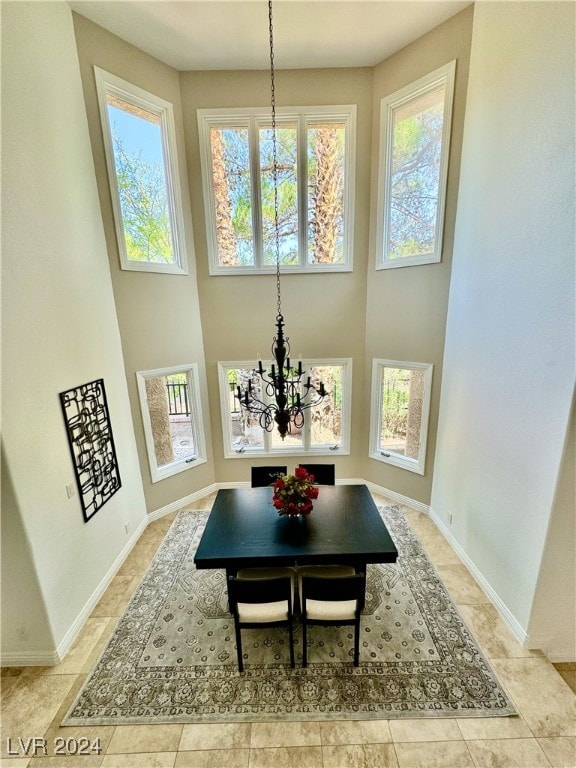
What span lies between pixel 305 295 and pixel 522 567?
4.10 metres

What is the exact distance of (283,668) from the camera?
8.90 ft

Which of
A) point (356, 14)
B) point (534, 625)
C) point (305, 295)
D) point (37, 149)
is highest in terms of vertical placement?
point (356, 14)

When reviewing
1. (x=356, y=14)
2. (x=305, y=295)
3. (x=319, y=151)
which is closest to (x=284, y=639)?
(x=305, y=295)

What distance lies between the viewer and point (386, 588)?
11.6 feet

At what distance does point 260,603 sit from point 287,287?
4020mm

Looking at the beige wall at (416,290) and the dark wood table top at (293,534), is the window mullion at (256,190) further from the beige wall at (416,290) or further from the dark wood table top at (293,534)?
the dark wood table top at (293,534)

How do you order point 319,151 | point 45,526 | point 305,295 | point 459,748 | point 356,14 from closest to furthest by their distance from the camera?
1. point 459,748
2. point 45,526
3. point 356,14
4. point 319,151
5. point 305,295

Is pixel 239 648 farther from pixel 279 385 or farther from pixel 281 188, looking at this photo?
pixel 281 188

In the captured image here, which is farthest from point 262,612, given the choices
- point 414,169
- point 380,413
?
point 414,169

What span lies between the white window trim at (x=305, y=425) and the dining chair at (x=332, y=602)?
113 inches

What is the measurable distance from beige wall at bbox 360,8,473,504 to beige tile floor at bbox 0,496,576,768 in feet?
8.06

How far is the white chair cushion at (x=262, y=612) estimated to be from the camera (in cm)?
264

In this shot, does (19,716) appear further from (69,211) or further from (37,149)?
(37,149)

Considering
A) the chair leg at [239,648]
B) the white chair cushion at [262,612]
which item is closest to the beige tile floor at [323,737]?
the chair leg at [239,648]
